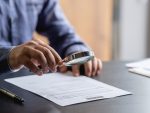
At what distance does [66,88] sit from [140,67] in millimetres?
370

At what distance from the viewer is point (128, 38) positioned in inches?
129

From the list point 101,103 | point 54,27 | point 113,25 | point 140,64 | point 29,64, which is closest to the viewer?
point 101,103

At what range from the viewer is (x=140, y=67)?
1.30 metres

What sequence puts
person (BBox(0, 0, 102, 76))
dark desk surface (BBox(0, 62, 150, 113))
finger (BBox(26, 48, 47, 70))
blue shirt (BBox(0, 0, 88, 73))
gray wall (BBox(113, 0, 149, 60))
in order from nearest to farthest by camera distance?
dark desk surface (BBox(0, 62, 150, 113)) → finger (BBox(26, 48, 47, 70)) → person (BBox(0, 0, 102, 76)) → blue shirt (BBox(0, 0, 88, 73)) → gray wall (BBox(113, 0, 149, 60))

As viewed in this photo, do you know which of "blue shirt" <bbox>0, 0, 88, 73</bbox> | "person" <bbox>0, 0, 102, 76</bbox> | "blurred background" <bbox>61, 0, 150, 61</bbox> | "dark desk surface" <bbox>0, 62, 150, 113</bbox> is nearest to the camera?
"dark desk surface" <bbox>0, 62, 150, 113</bbox>

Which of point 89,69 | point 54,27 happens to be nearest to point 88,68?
point 89,69

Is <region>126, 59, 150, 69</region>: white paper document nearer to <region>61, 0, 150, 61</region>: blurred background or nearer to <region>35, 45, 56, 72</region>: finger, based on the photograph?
<region>35, 45, 56, 72</region>: finger

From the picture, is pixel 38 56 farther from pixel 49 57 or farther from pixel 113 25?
pixel 113 25

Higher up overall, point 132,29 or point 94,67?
point 94,67

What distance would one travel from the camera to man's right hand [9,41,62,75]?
1007mm

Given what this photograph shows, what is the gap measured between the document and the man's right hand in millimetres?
319

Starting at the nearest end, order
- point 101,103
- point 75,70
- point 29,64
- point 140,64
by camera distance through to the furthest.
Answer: point 101,103
point 29,64
point 75,70
point 140,64

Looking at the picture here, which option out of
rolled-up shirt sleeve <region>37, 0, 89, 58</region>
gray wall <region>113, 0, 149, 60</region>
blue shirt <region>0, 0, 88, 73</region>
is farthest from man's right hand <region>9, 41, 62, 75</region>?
gray wall <region>113, 0, 149, 60</region>

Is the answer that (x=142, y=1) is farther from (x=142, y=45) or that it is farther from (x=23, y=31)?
(x=23, y=31)
